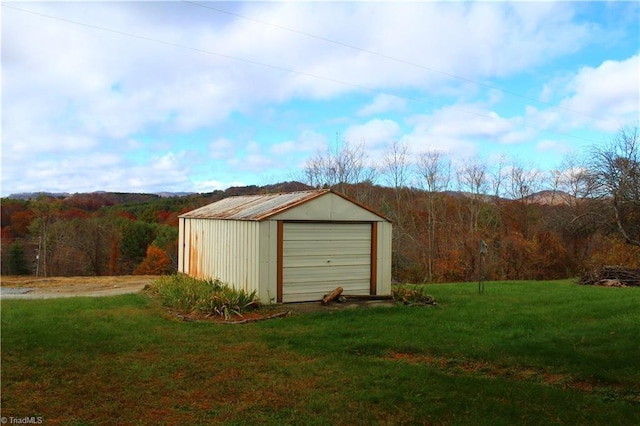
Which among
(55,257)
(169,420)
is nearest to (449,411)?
(169,420)

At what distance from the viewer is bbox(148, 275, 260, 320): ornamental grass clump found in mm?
10469

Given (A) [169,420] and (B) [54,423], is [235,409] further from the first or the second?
(B) [54,423]

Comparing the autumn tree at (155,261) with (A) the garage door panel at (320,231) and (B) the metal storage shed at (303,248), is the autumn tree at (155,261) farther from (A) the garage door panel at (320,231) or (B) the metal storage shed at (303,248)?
(A) the garage door panel at (320,231)

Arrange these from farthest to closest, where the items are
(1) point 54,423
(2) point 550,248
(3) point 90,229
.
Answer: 1. (3) point 90,229
2. (2) point 550,248
3. (1) point 54,423

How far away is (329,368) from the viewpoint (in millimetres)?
6613

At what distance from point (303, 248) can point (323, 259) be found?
0.62 meters

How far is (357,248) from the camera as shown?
12.8 m

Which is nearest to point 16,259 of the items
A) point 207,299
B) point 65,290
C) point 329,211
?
point 65,290

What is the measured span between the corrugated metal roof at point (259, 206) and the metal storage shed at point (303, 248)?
4 cm

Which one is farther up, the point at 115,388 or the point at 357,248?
the point at 357,248

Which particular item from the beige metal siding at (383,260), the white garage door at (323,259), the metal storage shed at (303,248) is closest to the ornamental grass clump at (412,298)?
the beige metal siding at (383,260)

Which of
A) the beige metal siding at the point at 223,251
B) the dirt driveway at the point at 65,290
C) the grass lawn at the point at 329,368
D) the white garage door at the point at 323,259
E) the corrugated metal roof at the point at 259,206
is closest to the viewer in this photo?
the grass lawn at the point at 329,368

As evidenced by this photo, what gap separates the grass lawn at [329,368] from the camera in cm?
503

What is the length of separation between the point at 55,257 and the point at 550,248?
124ft
